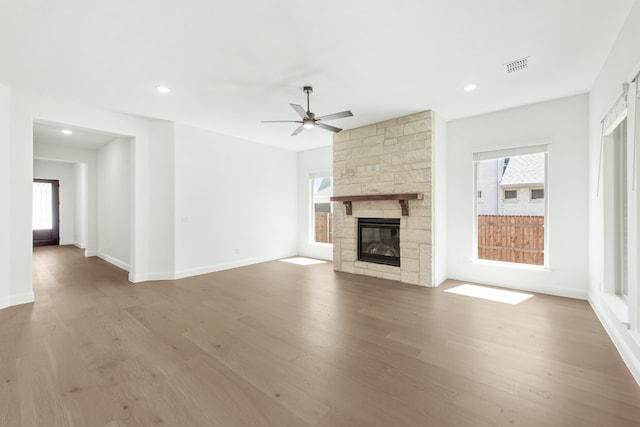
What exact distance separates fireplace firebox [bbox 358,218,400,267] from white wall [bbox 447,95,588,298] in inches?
47.5

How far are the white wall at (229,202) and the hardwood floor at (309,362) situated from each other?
1.48 meters

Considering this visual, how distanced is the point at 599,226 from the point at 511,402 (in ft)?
8.71

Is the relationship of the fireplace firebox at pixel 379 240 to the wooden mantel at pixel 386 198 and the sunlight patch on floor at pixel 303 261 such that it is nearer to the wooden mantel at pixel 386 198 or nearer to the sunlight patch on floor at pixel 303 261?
the wooden mantel at pixel 386 198

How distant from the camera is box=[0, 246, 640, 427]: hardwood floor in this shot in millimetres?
1698

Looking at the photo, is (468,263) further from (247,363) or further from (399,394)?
(247,363)

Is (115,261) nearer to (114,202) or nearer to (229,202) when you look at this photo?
(114,202)

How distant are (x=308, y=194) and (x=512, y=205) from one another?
169 inches

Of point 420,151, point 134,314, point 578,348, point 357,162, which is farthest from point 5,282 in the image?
point 578,348

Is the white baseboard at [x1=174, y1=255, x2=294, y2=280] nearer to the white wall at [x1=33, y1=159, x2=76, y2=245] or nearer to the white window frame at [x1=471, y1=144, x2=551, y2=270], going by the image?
the white window frame at [x1=471, y1=144, x2=551, y2=270]

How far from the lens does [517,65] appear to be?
2998 millimetres

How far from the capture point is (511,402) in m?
1.78

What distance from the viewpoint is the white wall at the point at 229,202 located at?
5039 millimetres

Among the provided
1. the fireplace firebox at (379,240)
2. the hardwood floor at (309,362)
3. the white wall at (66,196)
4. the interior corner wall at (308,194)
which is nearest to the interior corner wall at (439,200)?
the fireplace firebox at (379,240)

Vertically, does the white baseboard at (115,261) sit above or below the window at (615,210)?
below
